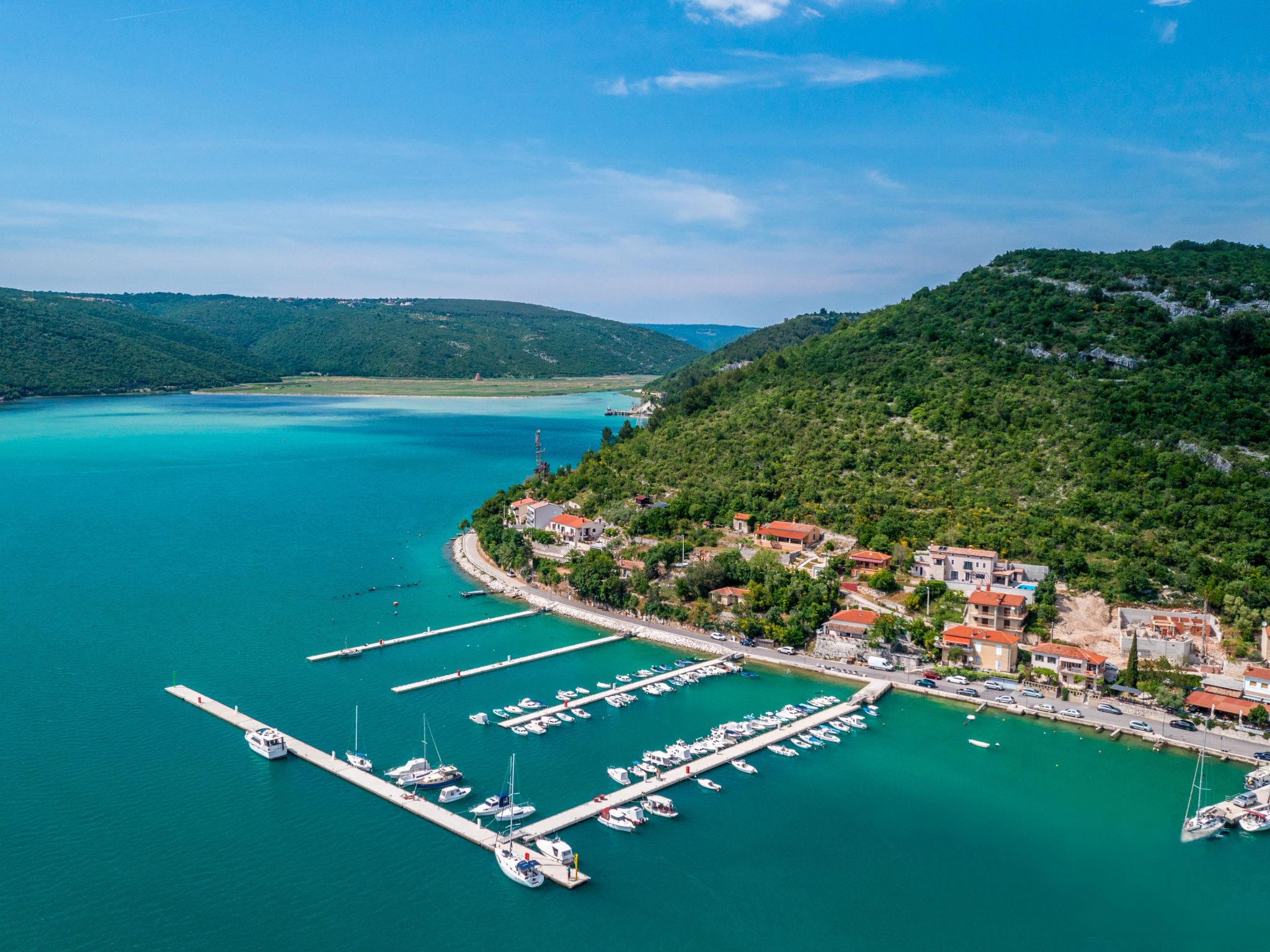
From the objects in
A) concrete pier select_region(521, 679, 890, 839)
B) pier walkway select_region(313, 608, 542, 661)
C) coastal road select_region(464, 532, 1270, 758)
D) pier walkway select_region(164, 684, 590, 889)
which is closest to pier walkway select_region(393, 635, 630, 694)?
coastal road select_region(464, 532, 1270, 758)

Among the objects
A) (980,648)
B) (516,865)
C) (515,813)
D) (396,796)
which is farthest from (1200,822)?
(396,796)

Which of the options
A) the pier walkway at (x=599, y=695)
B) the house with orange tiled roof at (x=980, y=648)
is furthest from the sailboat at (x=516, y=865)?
the house with orange tiled roof at (x=980, y=648)

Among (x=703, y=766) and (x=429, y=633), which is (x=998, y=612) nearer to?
(x=703, y=766)

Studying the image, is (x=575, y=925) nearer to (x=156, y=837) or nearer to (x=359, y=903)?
(x=359, y=903)

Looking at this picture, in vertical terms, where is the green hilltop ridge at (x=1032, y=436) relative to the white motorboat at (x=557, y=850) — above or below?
above

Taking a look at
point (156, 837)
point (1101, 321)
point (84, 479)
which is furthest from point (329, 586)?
point (1101, 321)

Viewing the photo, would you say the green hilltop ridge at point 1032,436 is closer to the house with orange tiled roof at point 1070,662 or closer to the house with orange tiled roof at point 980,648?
the house with orange tiled roof at point 1070,662
